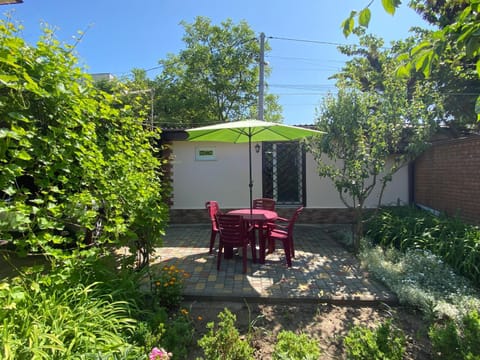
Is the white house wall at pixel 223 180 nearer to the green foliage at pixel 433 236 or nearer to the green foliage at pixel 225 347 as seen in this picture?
the green foliage at pixel 433 236

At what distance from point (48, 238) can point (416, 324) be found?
334cm

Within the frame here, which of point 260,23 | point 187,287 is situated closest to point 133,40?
point 260,23

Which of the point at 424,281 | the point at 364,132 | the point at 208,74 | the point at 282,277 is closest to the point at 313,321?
the point at 282,277

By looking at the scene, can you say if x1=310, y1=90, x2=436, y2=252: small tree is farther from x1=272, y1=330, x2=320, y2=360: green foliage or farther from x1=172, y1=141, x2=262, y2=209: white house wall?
x1=272, y1=330, x2=320, y2=360: green foliage

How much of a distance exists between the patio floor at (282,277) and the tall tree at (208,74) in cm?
1330

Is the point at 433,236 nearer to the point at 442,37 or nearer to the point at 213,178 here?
the point at 442,37

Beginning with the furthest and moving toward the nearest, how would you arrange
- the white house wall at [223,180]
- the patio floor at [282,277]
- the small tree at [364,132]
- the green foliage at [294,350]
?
the white house wall at [223,180] → the small tree at [364,132] → the patio floor at [282,277] → the green foliage at [294,350]

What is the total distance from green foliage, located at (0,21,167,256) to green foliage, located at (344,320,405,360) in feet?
6.61

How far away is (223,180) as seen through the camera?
7.24 metres

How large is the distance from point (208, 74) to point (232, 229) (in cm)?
1556

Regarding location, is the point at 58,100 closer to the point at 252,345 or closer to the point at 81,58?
the point at 81,58

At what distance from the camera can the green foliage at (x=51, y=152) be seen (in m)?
1.47

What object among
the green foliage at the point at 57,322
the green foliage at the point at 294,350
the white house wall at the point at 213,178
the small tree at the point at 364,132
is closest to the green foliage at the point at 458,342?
the green foliage at the point at 294,350

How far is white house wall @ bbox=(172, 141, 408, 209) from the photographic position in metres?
7.14
